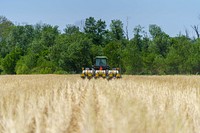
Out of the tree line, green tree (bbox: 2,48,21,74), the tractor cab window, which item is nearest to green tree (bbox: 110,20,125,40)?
the tree line

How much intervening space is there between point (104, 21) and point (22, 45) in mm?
15653

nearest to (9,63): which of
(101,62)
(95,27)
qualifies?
(95,27)

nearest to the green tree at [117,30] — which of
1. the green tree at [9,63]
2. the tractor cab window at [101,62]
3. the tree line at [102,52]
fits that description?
the tree line at [102,52]

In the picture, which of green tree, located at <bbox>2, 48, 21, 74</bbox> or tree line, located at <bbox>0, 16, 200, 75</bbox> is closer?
tree line, located at <bbox>0, 16, 200, 75</bbox>

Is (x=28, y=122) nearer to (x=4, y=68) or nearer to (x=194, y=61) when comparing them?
(x=194, y=61)

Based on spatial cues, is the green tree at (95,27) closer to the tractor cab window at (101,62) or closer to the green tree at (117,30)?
the green tree at (117,30)

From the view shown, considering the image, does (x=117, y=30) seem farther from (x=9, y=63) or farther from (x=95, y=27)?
(x=9, y=63)

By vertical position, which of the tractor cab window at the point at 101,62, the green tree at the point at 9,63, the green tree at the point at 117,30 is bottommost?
the tractor cab window at the point at 101,62

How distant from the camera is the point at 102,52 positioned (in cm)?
3806

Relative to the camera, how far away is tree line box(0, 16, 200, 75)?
109 feet

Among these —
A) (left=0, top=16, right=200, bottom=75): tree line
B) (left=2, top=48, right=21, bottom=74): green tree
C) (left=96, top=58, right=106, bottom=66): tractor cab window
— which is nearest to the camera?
(left=96, top=58, right=106, bottom=66): tractor cab window

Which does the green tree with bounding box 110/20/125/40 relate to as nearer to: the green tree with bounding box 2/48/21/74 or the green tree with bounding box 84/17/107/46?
the green tree with bounding box 84/17/107/46

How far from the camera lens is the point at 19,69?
41.4 metres

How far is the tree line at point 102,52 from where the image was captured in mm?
33375
